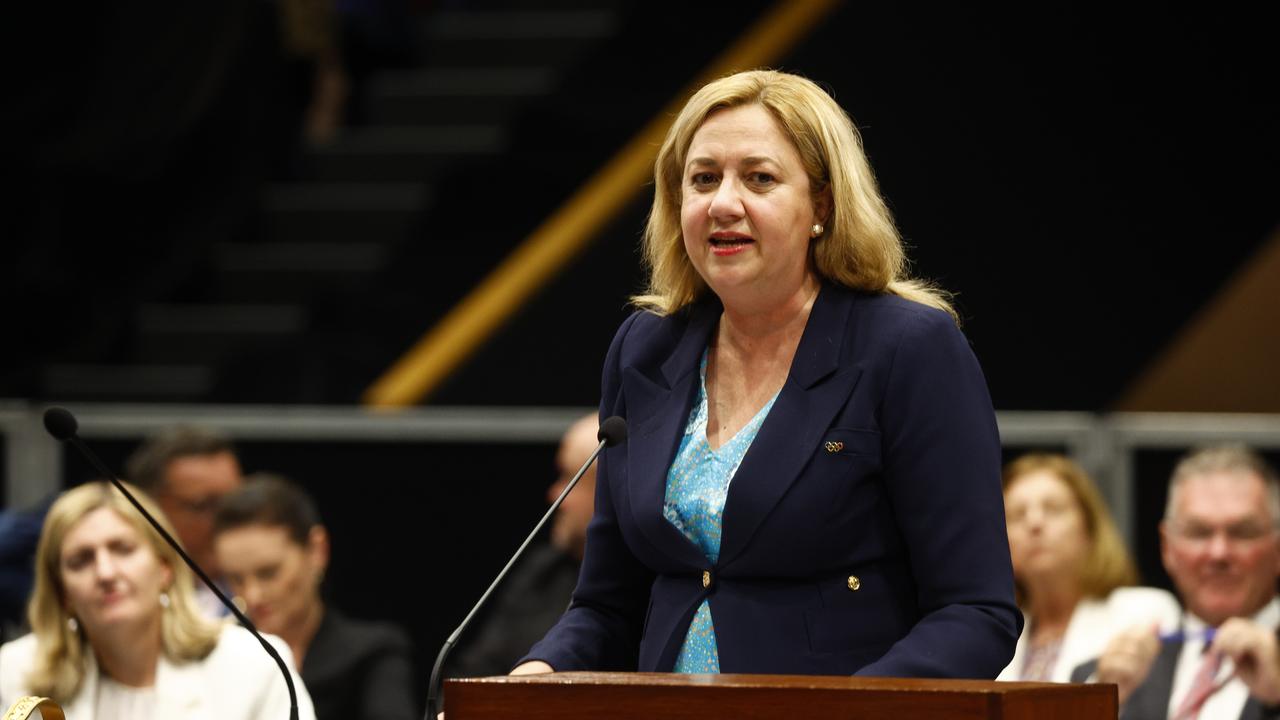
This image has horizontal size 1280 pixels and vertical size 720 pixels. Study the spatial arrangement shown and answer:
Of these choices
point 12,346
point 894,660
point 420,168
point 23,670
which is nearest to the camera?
point 894,660

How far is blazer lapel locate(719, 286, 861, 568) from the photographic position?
261cm

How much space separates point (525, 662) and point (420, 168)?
250 inches

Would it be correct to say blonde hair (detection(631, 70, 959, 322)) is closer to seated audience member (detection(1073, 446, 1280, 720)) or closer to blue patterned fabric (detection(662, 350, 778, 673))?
blue patterned fabric (detection(662, 350, 778, 673))

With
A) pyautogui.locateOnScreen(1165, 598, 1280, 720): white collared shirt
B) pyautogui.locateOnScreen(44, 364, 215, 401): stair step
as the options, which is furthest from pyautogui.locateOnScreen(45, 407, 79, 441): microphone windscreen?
pyautogui.locateOnScreen(44, 364, 215, 401): stair step

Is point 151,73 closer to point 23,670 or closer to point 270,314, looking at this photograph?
point 270,314

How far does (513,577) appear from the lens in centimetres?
560

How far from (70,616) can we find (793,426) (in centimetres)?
210

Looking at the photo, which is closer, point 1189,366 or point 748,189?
point 748,189

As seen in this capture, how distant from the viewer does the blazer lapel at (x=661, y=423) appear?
2670 mm

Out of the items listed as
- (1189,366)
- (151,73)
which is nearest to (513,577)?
(1189,366)

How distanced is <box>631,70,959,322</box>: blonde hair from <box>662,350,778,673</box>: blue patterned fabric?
0.20m

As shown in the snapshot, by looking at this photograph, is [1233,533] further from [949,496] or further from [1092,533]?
[949,496]

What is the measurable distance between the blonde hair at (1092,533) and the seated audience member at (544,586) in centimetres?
100

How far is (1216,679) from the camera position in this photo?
4371 mm
